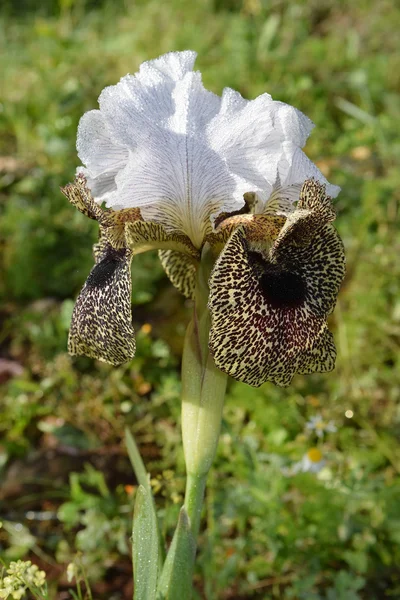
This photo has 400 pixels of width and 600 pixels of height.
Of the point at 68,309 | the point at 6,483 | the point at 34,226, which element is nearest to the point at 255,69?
the point at 34,226

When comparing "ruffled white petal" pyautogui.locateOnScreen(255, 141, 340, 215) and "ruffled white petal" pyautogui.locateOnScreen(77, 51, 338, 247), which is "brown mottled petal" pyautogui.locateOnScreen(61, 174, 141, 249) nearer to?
"ruffled white petal" pyautogui.locateOnScreen(77, 51, 338, 247)

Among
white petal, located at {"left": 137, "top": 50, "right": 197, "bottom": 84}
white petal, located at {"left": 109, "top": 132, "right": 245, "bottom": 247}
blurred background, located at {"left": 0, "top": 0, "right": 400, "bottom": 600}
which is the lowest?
blurred background, located at {"left": 0, "top": 0, "right": 400, "bottom": 600}

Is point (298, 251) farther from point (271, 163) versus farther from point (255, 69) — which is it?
point (255, 69)

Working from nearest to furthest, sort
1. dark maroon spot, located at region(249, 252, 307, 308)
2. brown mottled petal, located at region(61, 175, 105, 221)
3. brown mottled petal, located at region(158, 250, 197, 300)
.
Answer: dark maroon spot, located at region(249, 252, 307, 308)
brown mottled petal, located at region(61, 175, 105, 221)
brown mottled petal, located at region(158, 250, 197, 300)

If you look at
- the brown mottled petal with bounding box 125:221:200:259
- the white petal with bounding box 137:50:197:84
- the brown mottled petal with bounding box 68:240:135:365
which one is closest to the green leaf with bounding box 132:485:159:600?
the brown mottled petal with bounding box 68:240:135:365

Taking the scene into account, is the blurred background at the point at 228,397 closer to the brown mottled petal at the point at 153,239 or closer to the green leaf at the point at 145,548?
the green leaf at the point at 145,548

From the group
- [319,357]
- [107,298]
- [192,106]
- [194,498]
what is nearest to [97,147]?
[192,106]
